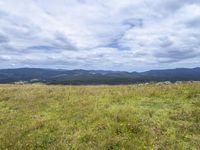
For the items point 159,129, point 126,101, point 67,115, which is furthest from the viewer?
point 126,101

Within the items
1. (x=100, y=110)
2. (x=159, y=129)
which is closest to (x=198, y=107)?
(x=159, y=129)

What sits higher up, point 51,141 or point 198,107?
point 198,107

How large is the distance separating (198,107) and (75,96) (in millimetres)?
9823

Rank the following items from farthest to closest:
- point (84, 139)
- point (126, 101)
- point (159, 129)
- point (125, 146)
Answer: point (126, 101), point (159, 129), point (84, 139), point (125, 146)

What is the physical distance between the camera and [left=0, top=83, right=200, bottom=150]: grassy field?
1160 cm

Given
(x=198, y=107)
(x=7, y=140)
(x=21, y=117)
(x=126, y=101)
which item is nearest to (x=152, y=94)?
(x=126, y=101)

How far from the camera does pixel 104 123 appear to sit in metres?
13.7

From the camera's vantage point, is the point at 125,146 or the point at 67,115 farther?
the point at 67,115

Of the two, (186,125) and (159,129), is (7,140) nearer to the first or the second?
(159,129)

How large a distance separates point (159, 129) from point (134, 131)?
1.19 meters

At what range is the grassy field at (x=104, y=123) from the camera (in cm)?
1160

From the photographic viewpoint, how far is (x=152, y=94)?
21172 mm

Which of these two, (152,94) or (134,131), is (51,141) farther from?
(152,94)

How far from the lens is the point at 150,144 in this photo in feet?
36.9
